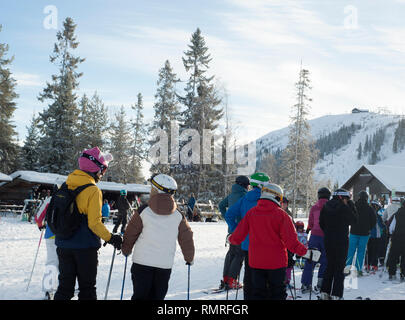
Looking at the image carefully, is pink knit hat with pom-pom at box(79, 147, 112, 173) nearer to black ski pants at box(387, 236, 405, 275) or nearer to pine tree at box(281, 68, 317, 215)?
black ski pants at box(387, 236, 405, 275)

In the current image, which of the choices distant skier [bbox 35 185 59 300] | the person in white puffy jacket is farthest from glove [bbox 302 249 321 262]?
distant skier [bbox 35 185 59 300]

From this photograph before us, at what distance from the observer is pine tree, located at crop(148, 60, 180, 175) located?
41.7 meters

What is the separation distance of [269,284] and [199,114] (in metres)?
36.5

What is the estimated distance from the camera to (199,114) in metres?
40.6

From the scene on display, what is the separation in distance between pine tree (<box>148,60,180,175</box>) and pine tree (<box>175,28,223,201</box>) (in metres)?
1.97

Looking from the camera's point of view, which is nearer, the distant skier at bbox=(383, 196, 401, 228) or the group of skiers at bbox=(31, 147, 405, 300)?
the group of skiers at bbox=(31, 147, 405, 300)

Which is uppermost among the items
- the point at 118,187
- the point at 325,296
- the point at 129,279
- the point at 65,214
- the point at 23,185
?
the point at 65,214

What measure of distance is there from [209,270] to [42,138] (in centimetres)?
3069

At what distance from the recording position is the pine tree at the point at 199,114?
39000 millimetres

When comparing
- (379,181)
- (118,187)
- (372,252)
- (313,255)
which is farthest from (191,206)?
(379,181)

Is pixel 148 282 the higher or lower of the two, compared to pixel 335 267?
higher

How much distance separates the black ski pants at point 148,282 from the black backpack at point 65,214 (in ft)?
2.71

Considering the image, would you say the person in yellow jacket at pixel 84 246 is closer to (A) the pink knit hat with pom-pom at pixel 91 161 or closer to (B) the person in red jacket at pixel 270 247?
(A) the pink knit hat with pom-pom at pixel 91 161

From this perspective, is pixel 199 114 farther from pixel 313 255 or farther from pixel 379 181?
pixel 313 255
